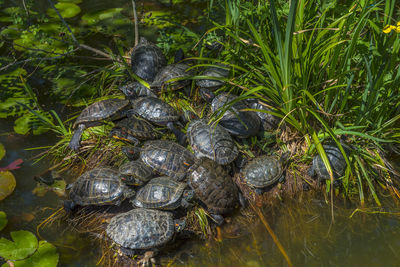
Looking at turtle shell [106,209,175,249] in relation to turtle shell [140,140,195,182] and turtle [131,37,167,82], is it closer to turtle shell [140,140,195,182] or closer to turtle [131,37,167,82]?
turtle shell [140,140,195,182]

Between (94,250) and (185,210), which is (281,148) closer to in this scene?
(185,210)

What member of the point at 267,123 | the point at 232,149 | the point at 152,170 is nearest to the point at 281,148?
the point at 267,123

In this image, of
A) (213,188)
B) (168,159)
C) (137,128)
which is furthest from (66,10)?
(213,188)

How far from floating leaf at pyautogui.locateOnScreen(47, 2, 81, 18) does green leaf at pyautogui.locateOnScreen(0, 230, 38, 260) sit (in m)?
4.75

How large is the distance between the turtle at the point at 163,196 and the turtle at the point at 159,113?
812mm

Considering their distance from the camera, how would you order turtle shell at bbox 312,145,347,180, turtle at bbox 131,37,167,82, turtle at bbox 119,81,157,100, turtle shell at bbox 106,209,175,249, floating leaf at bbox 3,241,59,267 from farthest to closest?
turtle at bbox 131,37,167,82 < turtle at bbox 119,81,157,100 < turtle shell at bbox 312,145,347,180 < turtle shell at bbox 106,209,175,249 < floating leaf at bbox 3,241,59,267

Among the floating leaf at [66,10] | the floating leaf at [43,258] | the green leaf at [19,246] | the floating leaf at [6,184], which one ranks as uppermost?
the floating leaf at [66,10]

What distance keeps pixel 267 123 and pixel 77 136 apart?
2.57m

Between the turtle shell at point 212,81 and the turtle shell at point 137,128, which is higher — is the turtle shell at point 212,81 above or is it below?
above

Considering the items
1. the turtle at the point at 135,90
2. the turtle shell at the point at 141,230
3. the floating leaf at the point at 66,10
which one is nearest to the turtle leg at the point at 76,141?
the turtle at the point at 135,90

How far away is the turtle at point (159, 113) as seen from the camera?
4469mm

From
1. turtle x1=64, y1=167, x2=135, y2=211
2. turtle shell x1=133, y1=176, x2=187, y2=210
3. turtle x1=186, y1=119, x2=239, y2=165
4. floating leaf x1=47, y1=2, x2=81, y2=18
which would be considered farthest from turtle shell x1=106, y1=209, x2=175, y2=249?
floating leaf x1=47, y1=2, x2=81, y2=18

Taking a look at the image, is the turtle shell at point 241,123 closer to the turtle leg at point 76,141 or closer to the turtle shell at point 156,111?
the turtle shell at point 156,111

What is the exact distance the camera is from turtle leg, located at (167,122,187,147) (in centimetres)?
443
